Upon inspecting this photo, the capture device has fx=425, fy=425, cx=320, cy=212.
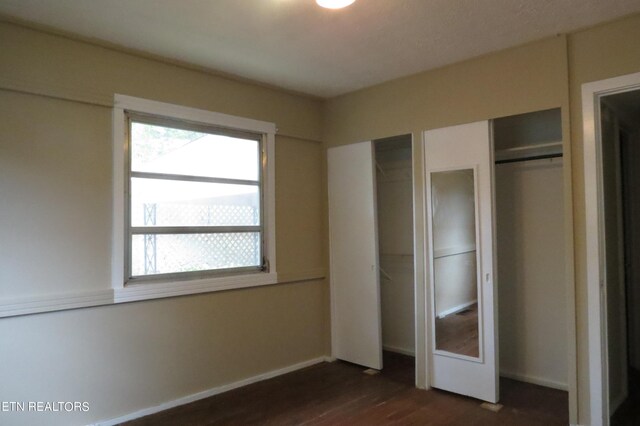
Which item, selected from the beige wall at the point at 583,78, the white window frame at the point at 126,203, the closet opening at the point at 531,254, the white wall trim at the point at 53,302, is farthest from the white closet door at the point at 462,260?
the white wall trim at the point at 53,302

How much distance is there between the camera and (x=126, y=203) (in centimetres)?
312

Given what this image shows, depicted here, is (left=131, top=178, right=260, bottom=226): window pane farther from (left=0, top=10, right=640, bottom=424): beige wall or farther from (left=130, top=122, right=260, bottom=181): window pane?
(left=0, top=10, right=640, bottom=424): beige wall

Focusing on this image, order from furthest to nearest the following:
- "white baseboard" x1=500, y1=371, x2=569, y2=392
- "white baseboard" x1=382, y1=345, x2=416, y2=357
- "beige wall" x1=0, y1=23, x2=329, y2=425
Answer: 1. "white baseboard" x1=382, y1=345, x2=416, y2=357
2. "white baseboard" x1=500, y1=371, x2=569, y2=392
3. "beige wall" x1=0, y1=23, x2=329, y2=425

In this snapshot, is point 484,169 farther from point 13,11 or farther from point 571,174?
point 13,11

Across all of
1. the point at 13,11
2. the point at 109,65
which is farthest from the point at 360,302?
the point at 13,11

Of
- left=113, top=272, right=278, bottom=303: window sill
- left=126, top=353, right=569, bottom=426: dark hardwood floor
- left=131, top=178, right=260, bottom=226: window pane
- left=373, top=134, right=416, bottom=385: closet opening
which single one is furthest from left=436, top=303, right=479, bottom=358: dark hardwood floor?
left=131, top=178, right=260, bottom=226: window pane

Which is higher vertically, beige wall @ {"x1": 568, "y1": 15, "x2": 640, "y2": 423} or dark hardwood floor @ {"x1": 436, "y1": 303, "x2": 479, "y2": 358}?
beige wall @ {"x1": 568, "y1": 15, "x2": 640, "y2": 423}

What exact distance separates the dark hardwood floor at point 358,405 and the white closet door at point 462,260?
24 centimetres

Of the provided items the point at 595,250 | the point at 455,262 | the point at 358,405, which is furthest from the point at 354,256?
the point at 595,250

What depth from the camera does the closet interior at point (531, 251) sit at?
3.57 meters

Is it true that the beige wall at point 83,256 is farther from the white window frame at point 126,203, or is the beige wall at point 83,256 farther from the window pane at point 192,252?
the window pane at point 192,252

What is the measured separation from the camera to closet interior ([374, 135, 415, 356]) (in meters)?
4.52

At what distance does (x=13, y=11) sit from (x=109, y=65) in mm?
618

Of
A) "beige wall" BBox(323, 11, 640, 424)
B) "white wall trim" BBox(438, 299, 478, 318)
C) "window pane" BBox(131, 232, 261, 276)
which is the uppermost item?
"beige wall" BBox(323, 11, 640, 424)
